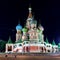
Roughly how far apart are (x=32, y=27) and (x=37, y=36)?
4.66 feet

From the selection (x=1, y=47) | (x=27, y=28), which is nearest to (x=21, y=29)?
(x=27, y=28)

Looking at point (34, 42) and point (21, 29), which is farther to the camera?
point (21, 29)

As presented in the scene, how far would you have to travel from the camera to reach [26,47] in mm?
35000

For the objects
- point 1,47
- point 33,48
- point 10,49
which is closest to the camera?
point 33,48

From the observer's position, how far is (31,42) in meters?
34.7

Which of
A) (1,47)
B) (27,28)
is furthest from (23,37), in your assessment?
(1,47)

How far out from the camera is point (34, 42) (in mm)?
34469

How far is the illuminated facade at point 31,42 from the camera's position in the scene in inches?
1354

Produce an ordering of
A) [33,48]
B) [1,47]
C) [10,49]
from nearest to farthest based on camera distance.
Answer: [33,48], [10,49], [1,47]

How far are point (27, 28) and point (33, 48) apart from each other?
13.2ft

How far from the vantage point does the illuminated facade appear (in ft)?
113

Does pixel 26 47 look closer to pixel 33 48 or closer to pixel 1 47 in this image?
pixel 33 48

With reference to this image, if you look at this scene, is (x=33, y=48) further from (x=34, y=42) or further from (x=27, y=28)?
(x=27, y=28)

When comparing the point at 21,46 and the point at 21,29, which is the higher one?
the point at 21,29
